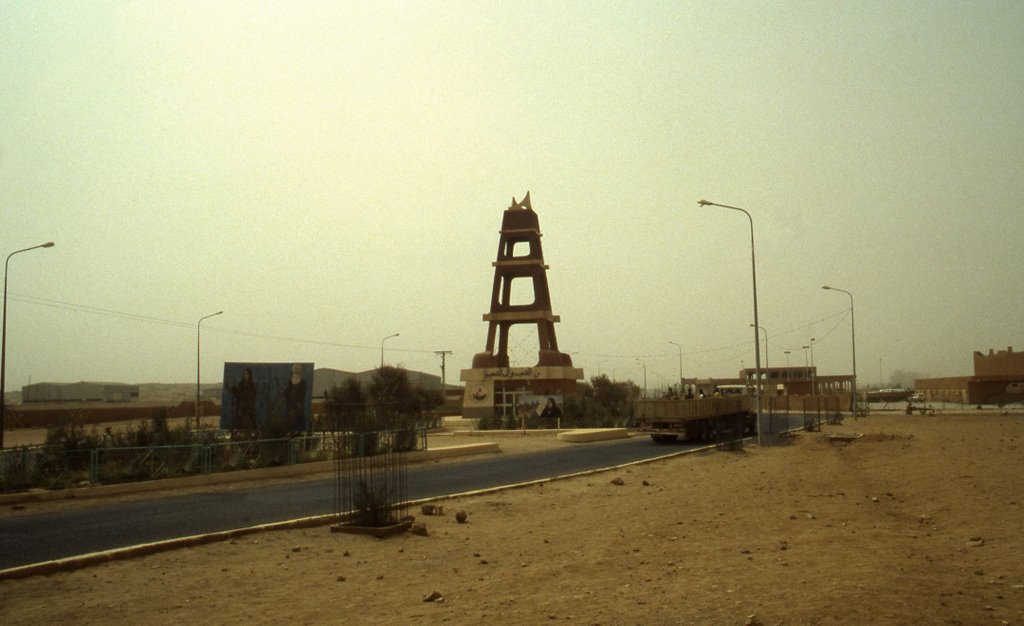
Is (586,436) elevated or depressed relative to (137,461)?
depressed

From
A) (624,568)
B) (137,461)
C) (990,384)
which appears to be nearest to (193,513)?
(137,461)

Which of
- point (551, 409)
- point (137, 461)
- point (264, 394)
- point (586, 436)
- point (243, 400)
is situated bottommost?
point (586, 436)

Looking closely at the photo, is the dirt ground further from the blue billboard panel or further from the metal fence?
the blue billboard panel

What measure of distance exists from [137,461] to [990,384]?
278 ft

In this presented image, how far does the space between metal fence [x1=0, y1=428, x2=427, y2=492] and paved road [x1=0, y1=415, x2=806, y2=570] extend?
162cm

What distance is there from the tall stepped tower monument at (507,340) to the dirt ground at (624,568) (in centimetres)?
4614

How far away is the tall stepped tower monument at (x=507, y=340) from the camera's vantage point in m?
63.9

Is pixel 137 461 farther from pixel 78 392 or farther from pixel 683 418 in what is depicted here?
pixel 78 392

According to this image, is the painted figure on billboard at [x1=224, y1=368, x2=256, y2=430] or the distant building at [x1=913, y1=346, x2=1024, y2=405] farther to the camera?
the distant building at [x1=913, y1=346, x2=1024, y2=405]

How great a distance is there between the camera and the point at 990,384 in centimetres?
8475

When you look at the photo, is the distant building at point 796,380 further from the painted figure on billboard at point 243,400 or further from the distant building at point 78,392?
the distant building at point 78,392

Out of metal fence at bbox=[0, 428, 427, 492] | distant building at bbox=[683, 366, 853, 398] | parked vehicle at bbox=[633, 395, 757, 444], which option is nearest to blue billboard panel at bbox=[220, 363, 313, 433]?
metal fence at bbox=[0, 428, 427, 492]

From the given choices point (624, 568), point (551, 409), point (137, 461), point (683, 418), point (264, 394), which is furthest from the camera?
point (551, 409)

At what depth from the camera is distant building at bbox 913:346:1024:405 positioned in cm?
8050
